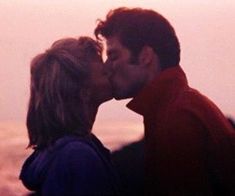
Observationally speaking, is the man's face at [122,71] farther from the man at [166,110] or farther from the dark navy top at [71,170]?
the dark navy top at [71,170]

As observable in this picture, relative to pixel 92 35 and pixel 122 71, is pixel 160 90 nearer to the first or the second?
pixel 122 71

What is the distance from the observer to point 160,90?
1.36m

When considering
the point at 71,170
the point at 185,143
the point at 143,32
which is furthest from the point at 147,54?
the point at 71,170

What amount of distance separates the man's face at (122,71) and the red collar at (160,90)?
0.03 meters

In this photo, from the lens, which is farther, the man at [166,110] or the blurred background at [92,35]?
the blurred background at [92,35]

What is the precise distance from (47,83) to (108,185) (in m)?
0.31

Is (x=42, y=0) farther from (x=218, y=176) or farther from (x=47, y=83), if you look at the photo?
(x=218, y=176)

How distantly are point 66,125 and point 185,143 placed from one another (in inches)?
12.3

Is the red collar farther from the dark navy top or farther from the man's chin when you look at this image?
the dark navy top

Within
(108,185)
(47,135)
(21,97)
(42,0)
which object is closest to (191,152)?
(108,185)

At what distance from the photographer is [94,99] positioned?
4.59 ft

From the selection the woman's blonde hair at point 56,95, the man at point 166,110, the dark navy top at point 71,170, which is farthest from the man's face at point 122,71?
the dark navy top at point 71,170

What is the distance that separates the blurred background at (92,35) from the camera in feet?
4.84

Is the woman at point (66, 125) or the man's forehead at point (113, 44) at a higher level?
the man's forehead at point (113, 44)
